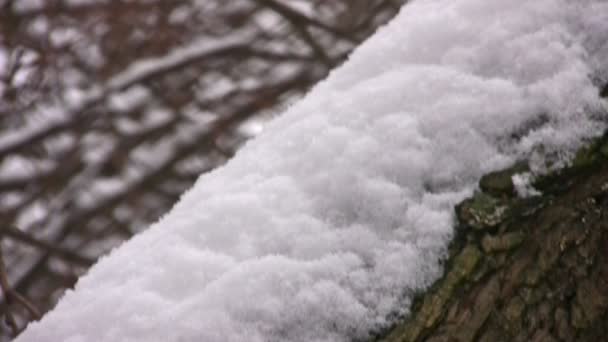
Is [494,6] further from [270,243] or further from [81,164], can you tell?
[81,164]

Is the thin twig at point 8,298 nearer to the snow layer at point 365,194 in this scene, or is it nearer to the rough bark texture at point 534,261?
the snow layer at point 365,194

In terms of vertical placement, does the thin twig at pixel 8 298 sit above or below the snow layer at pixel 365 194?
below

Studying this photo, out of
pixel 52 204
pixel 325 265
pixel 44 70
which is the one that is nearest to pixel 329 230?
pixel 325 265

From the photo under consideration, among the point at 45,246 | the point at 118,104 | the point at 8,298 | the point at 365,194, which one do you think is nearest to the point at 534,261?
the point at 365,194

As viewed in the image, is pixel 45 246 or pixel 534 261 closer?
pixel 534 261

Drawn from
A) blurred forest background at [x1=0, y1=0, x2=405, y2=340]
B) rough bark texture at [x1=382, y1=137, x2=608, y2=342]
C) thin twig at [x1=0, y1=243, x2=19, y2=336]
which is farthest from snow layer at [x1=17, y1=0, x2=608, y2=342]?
blurred forest background at [x1=0, y1=0, x2=405, y2=340]

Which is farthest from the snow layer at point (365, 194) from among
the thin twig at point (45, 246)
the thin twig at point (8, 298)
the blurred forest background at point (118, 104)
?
the blurred forest background at point (118, 104)

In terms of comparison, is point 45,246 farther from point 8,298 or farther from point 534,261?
point 534,261
